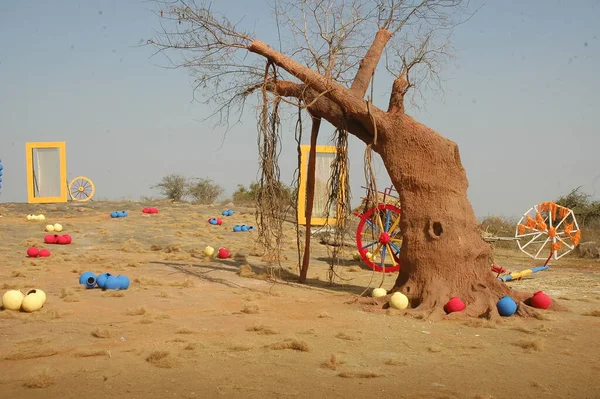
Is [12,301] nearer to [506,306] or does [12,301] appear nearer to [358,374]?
[358,374]

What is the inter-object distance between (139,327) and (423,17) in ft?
21.9

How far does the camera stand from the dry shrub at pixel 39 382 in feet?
15.3

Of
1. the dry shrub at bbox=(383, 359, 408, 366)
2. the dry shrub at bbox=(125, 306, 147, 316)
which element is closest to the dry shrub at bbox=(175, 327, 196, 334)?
the dry shrub at bbox=(125, 306, 147, 316)

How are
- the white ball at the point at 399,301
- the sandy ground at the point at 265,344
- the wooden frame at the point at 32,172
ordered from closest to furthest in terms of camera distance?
1. the sandy ground at the point at 265,344
2. the white ball at the point at 399,301
3. the wooden frame at the point at 32,172

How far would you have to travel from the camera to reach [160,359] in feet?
17.6

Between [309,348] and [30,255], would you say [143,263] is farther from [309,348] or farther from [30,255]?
[309,348]

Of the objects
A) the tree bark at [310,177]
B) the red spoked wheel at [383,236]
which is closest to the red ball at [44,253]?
the tree bark at [310,177]

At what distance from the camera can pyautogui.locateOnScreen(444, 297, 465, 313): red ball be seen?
786 centimetres

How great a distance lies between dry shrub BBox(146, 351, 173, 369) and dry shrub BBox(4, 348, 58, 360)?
96 centimetres

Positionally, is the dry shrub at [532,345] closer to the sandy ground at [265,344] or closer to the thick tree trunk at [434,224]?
the sandy ground at [265,344]

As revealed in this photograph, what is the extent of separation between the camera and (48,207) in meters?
24.3

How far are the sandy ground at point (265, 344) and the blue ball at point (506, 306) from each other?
22 centimetres

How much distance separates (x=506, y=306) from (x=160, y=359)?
183 inches

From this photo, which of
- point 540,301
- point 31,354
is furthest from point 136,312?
point 540,301
